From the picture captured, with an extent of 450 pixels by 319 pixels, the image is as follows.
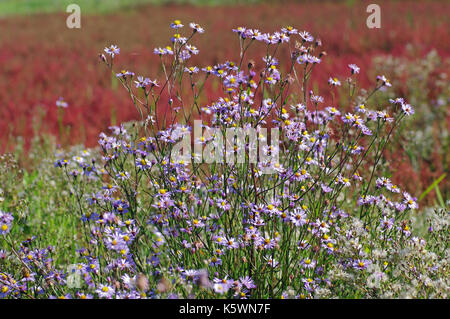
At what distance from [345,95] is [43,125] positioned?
435 centimetres

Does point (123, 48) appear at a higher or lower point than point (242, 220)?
higher

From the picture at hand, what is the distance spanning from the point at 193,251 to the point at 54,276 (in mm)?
655

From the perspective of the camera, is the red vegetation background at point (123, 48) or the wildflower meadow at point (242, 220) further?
the red vegetation background at point (123, 48)

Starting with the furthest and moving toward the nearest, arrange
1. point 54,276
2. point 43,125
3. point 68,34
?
point 68,34, point 43,125, point 54,276

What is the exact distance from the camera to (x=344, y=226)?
247 cm

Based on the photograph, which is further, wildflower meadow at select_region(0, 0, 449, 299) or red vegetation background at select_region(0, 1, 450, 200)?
red vegetation background at select_region(0, 1, 450, 200)

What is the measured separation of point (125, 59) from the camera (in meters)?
9.48

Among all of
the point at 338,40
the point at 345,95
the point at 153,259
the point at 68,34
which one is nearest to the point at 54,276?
the point at 153,259

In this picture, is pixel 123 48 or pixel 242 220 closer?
pixel 242 220

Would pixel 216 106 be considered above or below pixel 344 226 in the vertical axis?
above
